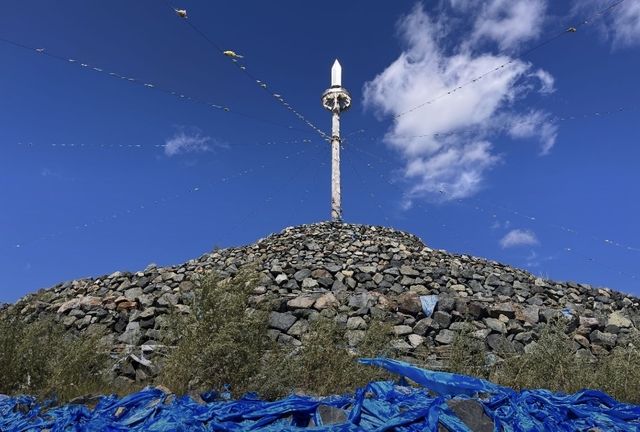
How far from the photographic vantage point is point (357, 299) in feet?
43.4

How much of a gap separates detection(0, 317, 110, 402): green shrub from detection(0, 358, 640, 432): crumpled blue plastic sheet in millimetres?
1113

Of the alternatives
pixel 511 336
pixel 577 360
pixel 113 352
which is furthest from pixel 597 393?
pixel 113 352

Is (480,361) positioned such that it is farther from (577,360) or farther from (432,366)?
(577,360)

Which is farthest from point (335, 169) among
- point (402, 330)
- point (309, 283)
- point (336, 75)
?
point (402, 330)

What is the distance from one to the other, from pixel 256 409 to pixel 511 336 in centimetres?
853

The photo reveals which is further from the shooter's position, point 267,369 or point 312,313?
point 312,313

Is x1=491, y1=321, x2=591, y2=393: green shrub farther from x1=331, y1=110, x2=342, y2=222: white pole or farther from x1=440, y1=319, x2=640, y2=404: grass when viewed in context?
x1=331, y1=110, x2=342, y2=222: white pole

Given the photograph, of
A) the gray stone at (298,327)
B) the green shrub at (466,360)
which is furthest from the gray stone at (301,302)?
the green shrub at (466,360)

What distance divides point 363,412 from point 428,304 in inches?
307

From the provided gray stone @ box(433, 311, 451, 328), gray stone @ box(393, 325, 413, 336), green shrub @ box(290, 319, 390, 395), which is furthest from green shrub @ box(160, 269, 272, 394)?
gray stone @ box(433, 311, 451, 328)

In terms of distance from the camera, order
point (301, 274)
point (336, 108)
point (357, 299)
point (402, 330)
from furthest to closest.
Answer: point (336, 108) → point (301, 274) → point (357, 299) → point (402, 330)

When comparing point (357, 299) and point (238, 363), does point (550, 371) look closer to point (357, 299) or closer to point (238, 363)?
point (238, 363)

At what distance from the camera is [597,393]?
261 inches

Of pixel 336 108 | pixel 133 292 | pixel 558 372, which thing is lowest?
pixel 558 372
